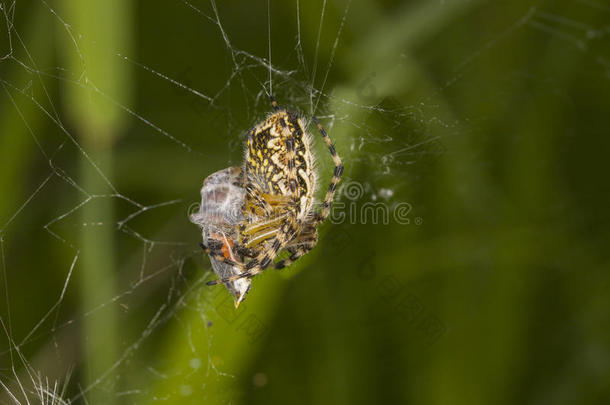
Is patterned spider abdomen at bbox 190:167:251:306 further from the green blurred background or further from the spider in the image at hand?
the green blurred background

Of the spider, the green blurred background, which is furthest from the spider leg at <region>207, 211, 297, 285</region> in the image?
the green blurred background

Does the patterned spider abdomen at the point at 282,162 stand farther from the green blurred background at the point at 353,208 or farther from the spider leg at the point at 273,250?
the green blurred background at the point at 353,208

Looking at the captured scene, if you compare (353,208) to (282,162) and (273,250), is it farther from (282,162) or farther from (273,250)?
(282,162)

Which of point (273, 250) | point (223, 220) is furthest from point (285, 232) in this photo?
point (223, 220)

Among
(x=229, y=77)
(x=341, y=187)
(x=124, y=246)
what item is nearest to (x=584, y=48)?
(x=341, y=187)

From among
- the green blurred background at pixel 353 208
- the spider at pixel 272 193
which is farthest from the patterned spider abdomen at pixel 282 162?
the green blurred background at pixel 353 208
